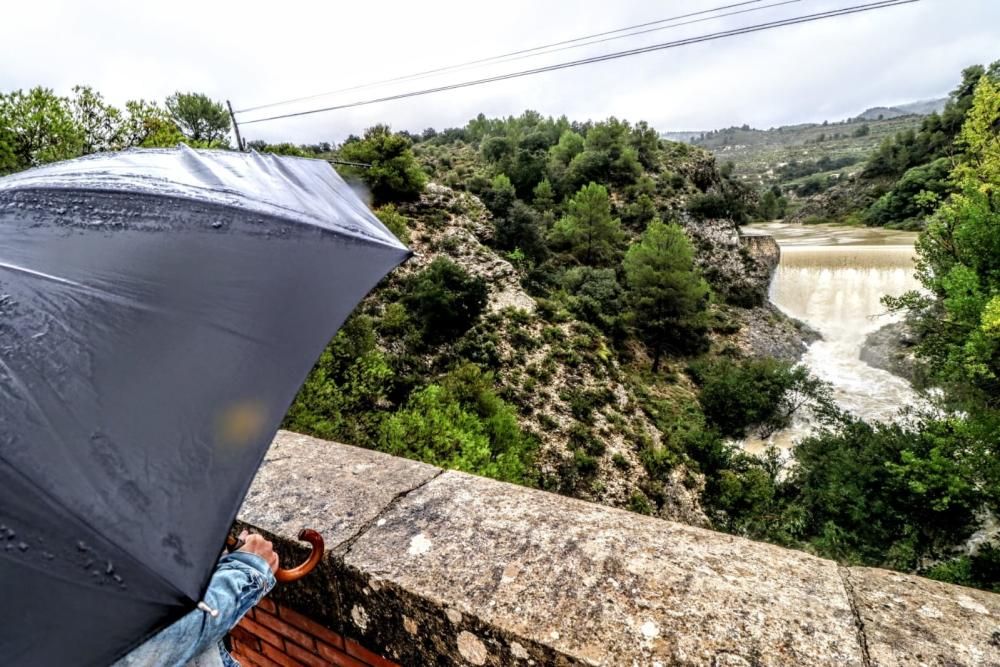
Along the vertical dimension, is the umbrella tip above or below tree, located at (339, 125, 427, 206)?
below

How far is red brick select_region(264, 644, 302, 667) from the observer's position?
1562 mm

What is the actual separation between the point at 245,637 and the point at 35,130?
12.5 metres

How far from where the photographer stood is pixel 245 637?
1.64 metres

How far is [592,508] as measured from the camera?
159cm

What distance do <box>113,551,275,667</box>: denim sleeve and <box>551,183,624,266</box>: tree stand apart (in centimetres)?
2840

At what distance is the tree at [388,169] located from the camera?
2097cm

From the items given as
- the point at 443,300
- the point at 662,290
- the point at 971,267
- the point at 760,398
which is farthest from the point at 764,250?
the point at 443,300

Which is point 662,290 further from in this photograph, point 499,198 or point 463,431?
point 463,431

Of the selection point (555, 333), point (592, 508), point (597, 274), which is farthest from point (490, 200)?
point (592, 508)

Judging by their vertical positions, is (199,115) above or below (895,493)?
above

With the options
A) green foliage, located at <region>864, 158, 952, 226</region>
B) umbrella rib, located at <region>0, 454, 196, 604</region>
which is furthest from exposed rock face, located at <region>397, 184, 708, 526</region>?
green foliage, located at <region>864, 158, 952, 226</region>

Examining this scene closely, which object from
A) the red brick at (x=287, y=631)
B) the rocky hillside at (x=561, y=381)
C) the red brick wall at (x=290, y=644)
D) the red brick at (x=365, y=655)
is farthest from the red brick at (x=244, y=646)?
the rocky hillside at (x=561, y=381)

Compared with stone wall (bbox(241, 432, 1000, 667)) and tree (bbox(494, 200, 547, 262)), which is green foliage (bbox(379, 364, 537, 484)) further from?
tree (bbox(494, 200, 547, 262))

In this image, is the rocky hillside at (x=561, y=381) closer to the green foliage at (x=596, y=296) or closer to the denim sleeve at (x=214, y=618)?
the green foliage at (x=596, y=296)
